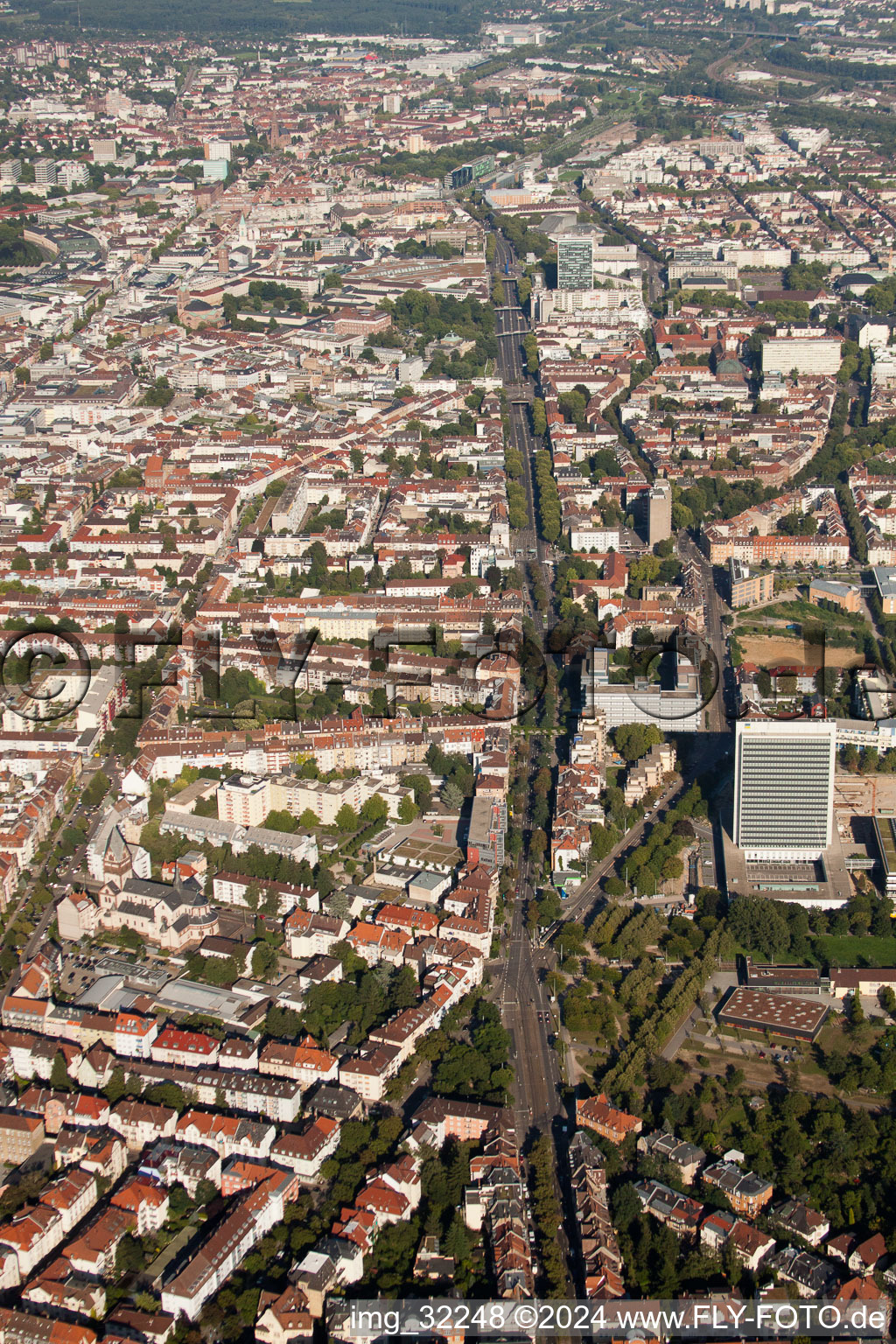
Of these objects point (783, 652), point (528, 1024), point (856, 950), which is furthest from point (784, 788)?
point (783, 652)

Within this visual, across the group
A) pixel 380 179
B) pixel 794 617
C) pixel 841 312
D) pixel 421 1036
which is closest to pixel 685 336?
pixel 841 312

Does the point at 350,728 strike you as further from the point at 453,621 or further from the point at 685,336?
the point at 685,336

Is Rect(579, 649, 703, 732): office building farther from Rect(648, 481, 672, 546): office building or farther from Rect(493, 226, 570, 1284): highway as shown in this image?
Rect(648, 481, 672, 546): office building

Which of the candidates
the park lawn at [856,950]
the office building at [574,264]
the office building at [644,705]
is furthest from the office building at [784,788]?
the office building at [574,264]

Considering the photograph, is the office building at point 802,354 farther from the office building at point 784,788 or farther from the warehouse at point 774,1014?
the warehouse at point 774,1014

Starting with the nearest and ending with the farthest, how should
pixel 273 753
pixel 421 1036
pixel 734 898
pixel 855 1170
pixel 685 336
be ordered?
1. pixel 855 1170
2. pixel 421 1036
3. pixel 734 898
4. pixel 273 753
5. pixel 685 336

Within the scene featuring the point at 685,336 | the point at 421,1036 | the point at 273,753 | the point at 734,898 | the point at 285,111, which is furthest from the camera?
the point at 285,111

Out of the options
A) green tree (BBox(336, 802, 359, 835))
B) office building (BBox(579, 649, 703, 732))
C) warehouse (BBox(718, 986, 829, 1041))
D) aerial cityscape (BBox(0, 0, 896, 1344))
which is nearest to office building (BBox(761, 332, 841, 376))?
aerial cityscape (BBox(0, 0, 896, 1344))
